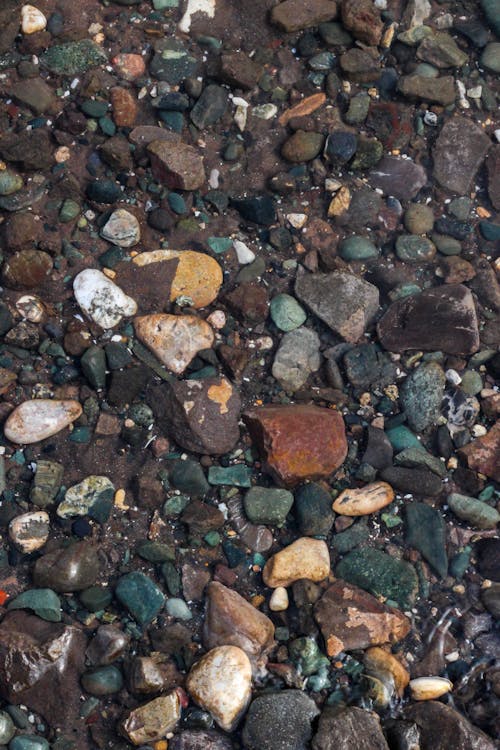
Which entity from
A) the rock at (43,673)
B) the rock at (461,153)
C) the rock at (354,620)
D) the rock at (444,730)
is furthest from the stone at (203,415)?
the rock at (461,153)

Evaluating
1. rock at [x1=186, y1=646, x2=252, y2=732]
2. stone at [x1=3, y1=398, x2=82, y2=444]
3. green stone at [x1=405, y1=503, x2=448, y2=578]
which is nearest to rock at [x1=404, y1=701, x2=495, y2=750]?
green stone at [x1=405, y1=503, x2=448, y2=578]

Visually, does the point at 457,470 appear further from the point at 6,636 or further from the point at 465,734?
the point at 6,636

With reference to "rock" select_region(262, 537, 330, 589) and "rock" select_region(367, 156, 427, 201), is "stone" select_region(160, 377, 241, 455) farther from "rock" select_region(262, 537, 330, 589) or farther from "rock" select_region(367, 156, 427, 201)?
"rock" select_region(367, 156, 427, 201)

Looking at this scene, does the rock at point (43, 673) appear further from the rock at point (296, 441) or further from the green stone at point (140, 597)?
the rock at point (296, 441)

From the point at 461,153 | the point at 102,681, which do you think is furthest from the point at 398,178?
the point at 102,681

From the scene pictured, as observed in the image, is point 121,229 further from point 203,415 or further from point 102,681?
point 102,681
